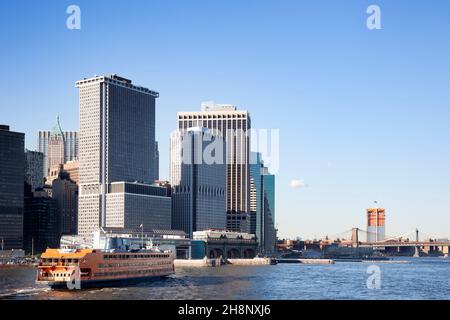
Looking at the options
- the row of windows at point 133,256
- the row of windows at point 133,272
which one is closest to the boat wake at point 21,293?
the row of windows at point 133,272

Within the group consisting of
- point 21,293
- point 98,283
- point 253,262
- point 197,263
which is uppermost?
point 98,283

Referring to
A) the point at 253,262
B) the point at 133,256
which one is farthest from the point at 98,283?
the point at 253,262

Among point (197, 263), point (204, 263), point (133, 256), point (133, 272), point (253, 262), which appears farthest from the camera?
point (253, 262)

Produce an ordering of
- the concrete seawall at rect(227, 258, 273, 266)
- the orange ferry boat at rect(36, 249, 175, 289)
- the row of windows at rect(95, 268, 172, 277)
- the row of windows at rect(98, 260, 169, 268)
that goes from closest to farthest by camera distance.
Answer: the orange ferry boat at rect(36, 249, 175, 289)
the row of windows at rect(95, 268, 172, 277)
the row of windows at rect(98, 260, 169, 268)
the concrete seawall at rect(227, 258, 273, 266)

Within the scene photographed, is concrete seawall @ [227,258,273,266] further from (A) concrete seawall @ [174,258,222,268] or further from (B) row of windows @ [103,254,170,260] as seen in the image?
(B) row of windows @ [103,254,170,260]

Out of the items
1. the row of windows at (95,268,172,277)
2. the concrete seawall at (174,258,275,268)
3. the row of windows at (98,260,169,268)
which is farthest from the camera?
the concrete seawall at (174,258,275,268)

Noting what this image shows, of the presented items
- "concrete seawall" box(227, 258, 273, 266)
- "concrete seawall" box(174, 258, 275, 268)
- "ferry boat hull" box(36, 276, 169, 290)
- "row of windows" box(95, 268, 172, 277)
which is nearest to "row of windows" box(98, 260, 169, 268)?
"row of windows" box(95, 268, 172, 277)

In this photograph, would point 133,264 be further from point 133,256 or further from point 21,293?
point 21,293

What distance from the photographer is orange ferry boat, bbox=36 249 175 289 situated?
69.6 m

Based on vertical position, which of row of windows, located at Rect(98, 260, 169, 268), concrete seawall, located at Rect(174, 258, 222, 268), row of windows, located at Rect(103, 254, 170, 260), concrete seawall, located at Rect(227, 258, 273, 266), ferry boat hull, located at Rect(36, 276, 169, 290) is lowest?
concrete seawall, located at Rect(227, 258, 273, 266)

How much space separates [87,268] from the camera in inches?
2815

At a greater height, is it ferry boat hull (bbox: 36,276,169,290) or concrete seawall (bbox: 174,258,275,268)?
ferry boat hull (bbox: 36,276,169,290)
